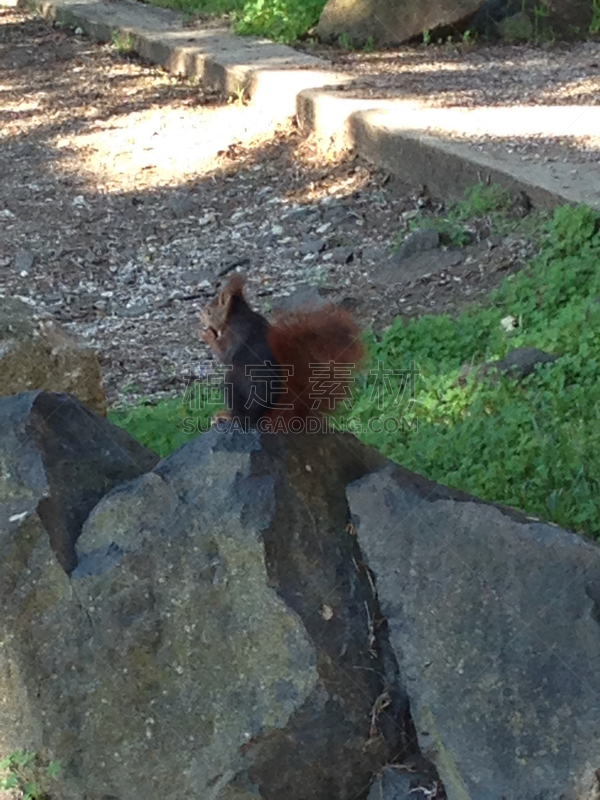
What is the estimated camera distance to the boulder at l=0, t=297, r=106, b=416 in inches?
177

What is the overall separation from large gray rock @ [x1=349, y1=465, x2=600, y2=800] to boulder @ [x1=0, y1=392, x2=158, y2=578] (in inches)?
29.4

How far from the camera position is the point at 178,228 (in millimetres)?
8016

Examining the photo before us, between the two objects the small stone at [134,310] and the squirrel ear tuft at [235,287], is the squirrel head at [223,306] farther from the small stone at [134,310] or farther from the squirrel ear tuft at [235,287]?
the small stone at [134,310]

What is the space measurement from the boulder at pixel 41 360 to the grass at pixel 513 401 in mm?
414

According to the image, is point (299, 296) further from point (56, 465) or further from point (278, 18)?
point (278, 18)

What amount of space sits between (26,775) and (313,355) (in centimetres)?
129

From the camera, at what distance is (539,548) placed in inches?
103

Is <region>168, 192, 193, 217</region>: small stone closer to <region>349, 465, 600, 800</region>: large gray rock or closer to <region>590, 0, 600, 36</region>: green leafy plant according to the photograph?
<region>590, 0, 600, 36</region>: green leafy plant

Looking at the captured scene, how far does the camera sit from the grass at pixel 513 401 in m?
3.86

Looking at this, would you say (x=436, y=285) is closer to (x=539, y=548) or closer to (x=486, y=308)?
(x=486, y=308)

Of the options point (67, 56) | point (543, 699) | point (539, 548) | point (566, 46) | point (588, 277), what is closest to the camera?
point (543, 699)

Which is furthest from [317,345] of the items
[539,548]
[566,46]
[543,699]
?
[566,46]

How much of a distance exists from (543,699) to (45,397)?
1584 millimetres

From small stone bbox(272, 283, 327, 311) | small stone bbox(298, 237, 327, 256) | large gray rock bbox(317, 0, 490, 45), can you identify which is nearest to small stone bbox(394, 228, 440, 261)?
small stone bbox(272, 283, 327, 311)
